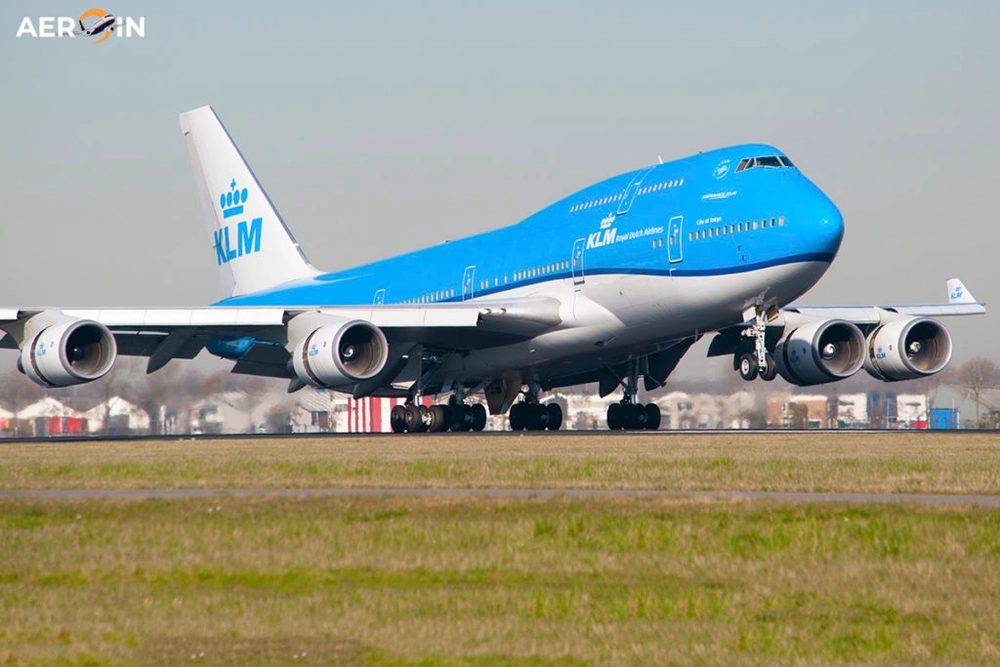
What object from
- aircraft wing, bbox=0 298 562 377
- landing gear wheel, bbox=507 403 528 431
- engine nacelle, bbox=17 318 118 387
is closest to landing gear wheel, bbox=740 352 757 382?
aircraft wing, bbox=0 298 562 377

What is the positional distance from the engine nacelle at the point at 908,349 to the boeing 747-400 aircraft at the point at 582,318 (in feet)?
0.15

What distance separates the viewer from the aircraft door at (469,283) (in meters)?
41.1

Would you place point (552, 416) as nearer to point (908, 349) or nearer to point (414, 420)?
point (414, 420)

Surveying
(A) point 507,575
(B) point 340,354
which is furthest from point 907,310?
(A) point 507,575

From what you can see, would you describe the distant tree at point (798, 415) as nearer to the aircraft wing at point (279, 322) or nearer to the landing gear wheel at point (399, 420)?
the aircraft wing at point (279, 322)

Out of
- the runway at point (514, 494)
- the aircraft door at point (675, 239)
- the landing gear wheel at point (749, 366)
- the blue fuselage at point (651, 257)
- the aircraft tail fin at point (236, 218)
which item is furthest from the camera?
the aircraft tail fin at point (236, 218)

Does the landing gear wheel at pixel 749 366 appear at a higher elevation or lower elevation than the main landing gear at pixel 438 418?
higher

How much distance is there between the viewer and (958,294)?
1752 inches

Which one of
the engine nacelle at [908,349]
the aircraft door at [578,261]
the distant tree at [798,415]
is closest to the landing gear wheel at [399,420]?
the aircraft door at [578,261]

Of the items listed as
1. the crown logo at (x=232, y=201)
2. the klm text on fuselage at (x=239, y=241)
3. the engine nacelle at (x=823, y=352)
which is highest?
the crown logo at (x=232, y=201)

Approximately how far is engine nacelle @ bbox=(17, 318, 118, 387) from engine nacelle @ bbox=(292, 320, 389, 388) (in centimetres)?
475

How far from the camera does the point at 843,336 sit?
39125mm

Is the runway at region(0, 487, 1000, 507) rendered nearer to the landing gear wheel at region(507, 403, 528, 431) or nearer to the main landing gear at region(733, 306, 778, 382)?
the main landing gear at region(733, 306, 778, 382)

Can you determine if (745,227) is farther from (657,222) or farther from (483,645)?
(483,645)
